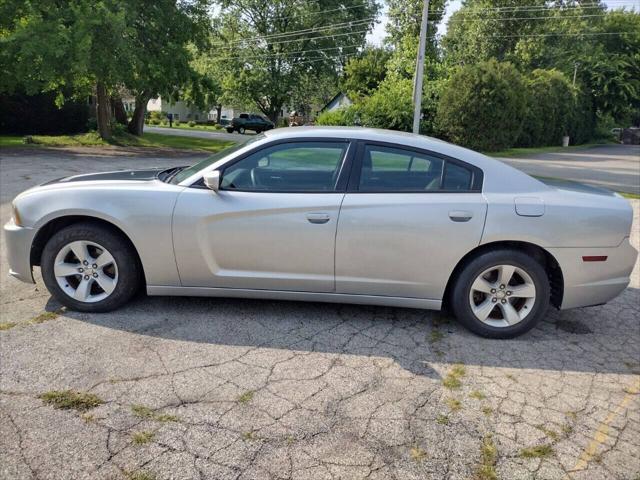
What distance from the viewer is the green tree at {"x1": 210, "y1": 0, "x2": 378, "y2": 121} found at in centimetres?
4322

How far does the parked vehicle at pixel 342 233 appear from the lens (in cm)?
368

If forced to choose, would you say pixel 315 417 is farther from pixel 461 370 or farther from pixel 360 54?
pixel 360 54

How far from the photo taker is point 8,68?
53.5 ft

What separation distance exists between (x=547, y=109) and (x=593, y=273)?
3545 centimetres

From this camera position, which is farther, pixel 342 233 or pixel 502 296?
pixel 502 296

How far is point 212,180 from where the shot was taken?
3682 millimetres

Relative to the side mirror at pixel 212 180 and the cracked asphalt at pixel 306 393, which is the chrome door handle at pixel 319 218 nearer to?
the side mirror at pixel 212 180

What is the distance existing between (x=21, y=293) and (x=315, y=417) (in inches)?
119

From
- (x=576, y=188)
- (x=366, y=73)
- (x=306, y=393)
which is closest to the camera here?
(x=306, y=393)

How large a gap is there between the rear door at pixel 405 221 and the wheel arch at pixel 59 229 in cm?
167

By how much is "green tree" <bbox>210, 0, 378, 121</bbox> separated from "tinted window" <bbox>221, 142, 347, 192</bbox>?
136 feet

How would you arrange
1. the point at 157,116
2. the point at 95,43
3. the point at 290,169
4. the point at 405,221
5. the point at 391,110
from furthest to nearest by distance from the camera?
1. the point at 157,116
2. the point at 391,110
3. the point at 95,43
4. the point at 290,169
5. the point at 405,221

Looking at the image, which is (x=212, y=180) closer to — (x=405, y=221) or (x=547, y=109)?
(x=405, y=221)

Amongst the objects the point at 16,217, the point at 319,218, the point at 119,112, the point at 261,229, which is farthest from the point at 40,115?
the point at 319,218
